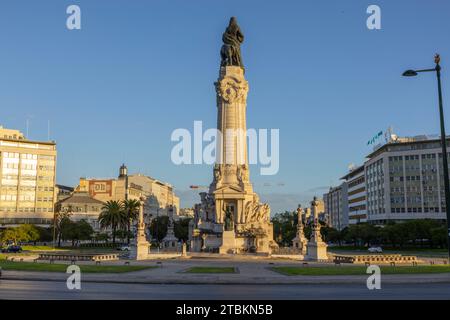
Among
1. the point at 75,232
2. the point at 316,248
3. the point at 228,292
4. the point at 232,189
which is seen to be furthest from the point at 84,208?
the point at 228,292

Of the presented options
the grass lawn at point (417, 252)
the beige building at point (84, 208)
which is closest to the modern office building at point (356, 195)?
the grass lawn at point (417, 252)

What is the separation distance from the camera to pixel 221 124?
7719 cm

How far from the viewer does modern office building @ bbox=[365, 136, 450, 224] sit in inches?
4835

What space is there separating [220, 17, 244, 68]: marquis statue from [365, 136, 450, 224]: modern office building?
2467 inches

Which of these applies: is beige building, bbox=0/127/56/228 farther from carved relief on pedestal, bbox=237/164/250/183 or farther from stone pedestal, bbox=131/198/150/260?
stone pedestal, bbox=131/198/150/260

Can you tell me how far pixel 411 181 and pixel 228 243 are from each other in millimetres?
78363

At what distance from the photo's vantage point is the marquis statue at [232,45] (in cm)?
8169

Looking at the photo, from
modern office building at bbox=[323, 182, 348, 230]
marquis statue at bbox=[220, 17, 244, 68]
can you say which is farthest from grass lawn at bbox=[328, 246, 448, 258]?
modern office building at bbox=[323, 182, 348, 230]

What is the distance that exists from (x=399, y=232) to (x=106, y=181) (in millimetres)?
126732

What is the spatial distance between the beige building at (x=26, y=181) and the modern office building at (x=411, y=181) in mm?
96725

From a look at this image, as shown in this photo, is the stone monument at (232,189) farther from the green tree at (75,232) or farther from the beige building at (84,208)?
the beige building at (84,208)

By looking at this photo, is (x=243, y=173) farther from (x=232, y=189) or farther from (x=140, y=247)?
(x=140, y=247)
